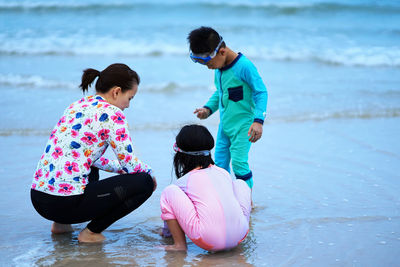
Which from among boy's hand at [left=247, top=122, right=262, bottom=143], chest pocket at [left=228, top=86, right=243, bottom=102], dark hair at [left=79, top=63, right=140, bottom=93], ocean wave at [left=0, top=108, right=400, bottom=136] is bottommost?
ocean wave at [left=0, top=108, right=400, bottom=136]

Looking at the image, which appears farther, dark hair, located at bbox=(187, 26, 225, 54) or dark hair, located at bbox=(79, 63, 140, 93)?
dark hair, located at bbox=(187, 26, 225, 54)

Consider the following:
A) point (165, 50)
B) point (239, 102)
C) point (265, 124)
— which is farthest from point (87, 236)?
point (165, 50)

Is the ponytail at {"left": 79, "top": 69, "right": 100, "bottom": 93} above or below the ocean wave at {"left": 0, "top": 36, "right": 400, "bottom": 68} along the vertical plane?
below

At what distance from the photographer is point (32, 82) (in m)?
8.19

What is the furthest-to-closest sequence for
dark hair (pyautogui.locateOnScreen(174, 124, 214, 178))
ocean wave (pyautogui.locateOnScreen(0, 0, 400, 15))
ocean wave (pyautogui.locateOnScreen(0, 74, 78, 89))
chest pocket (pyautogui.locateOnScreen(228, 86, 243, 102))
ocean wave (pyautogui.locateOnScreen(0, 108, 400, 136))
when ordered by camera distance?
1. ocean wave (pyautogui.locateOnScreen(0, 0, 400, 15))
2. ocean wave (pyautogui.locateOnScreen(0, 74, 78, 89))
3. ocean wave (pyautogui.locateOnScreen(0, 108, 400, 136))
4. chest pocket (pyautogui.locateOnScreen(228, 86, 243, 102))
5. dark hair (pyautogui.locateOnScreen(174, 124, 214, 178))

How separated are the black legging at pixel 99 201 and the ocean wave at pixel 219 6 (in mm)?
13649

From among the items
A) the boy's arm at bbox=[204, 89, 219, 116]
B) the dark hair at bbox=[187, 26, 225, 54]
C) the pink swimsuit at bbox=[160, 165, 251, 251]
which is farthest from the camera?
the boy's arm at bbox=[204, 89, 219, 116]

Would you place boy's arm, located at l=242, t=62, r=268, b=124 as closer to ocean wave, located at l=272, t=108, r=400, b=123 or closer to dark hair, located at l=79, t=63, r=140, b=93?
dark hair, located at l=79, t=63, r=140, b=93

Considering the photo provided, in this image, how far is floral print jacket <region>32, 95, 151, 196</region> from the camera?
2906 mm

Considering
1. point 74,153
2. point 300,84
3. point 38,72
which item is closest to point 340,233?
point 74,153

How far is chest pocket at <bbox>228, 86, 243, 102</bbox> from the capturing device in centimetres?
365

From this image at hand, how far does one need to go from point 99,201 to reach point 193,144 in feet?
2.08

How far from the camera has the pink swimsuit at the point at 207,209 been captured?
2867 millimetres

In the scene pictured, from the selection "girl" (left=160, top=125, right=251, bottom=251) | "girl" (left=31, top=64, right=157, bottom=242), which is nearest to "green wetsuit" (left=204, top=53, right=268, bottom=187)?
"girl" (left=160, top=125, right=251, bottom=251)
